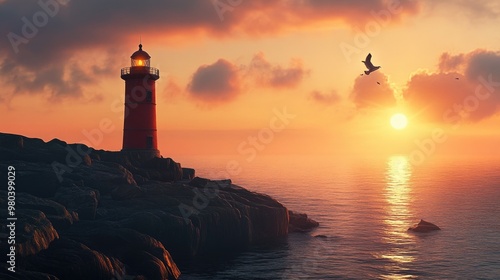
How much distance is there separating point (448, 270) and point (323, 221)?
99.3ft

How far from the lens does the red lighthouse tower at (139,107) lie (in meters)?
60.1

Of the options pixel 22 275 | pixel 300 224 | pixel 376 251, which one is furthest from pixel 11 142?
pixel 376 251

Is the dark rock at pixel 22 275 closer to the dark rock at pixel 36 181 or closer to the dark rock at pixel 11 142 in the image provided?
the dark rock at pixel 36 181

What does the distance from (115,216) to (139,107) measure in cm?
2081

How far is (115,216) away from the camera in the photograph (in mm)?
42406

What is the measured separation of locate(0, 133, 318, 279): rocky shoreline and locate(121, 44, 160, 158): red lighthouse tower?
168 centimetres

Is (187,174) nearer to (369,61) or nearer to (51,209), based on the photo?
(51,209)

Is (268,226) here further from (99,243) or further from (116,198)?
(99,243)

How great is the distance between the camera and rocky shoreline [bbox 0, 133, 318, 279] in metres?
30.5

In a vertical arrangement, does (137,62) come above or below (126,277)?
above

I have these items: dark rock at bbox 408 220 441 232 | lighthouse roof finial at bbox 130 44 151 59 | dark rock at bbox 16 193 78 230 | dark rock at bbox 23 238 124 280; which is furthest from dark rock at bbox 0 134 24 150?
dark rock at bbox 408 220 441 232

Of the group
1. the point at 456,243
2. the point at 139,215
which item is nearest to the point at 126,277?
the point at 139,215

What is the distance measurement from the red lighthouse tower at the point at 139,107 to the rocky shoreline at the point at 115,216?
1.68 meters

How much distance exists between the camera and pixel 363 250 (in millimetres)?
52531
